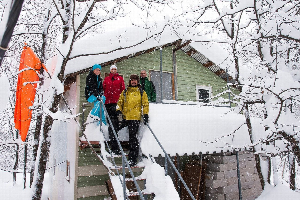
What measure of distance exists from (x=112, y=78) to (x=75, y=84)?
6.47 ft

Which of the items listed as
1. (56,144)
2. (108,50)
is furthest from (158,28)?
(56,144)

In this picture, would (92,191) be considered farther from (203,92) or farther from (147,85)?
(203,92)

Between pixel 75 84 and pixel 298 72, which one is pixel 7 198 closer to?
pixel 75 84

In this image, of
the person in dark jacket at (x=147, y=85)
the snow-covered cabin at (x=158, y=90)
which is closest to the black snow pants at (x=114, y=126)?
the snow-covered cabin at (x=158, y=90)

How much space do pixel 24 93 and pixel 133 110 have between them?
428 cm

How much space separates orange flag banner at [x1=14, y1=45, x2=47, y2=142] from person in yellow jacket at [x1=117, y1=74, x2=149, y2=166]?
291 centimetres

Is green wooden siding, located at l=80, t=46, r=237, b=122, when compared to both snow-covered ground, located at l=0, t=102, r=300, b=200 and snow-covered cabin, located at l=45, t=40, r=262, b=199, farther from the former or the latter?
snow-covered ground, located at l=0, t=102, r=300, b=200

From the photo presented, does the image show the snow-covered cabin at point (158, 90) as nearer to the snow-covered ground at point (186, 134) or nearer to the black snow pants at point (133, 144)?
the snow-covered ground at point (186, 134)

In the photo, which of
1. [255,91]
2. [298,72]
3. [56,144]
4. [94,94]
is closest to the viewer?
[298,72]

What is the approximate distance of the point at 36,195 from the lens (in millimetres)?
7102

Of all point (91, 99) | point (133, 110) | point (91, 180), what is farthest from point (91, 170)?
point (133, 110)

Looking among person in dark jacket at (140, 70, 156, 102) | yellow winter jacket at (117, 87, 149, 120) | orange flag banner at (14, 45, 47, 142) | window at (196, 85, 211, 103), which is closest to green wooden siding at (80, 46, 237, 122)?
window at (196, 85, 211, 103)

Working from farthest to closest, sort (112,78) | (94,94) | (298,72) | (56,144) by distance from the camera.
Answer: (56,144) → (112,78) → (94,94) → (298,72)

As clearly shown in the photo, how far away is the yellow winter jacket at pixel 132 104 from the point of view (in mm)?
5695
